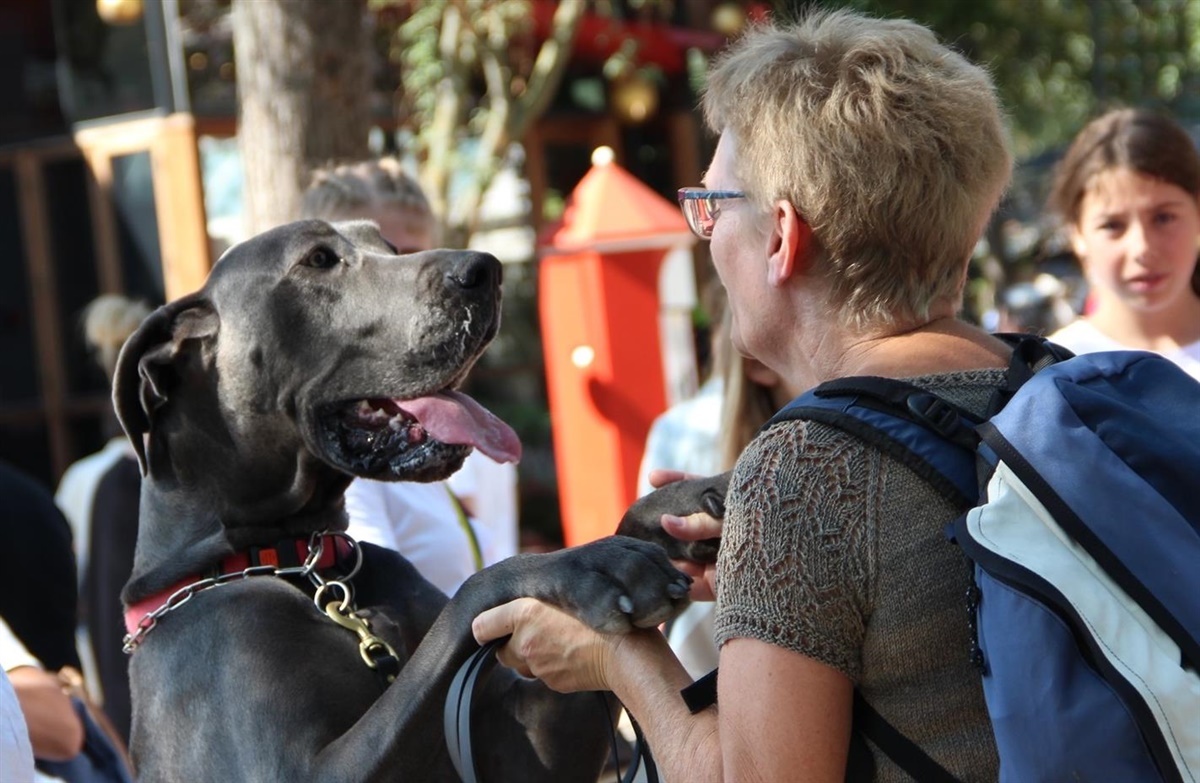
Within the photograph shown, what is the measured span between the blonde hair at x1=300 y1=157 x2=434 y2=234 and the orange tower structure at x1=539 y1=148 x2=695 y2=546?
2.43m

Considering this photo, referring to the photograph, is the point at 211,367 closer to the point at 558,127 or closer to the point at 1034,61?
the point at 558,127

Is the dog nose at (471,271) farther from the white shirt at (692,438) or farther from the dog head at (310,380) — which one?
the white shirt at (692,438)

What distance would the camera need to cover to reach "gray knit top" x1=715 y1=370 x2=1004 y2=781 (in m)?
1.77

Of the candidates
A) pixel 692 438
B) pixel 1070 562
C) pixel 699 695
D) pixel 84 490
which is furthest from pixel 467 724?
pixel 84 490

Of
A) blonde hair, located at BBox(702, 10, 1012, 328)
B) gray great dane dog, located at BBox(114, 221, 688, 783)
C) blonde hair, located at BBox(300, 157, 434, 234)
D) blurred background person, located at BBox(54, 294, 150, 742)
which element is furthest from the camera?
blurred background person, located at BBox(54, 294, 150, 742)

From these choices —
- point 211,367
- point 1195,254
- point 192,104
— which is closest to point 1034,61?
point 192,104

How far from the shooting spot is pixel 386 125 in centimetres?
1147

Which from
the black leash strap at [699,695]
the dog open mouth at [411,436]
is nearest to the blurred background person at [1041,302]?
the dog open mouth at [411,436]

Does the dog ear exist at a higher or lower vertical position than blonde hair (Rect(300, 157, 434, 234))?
lower

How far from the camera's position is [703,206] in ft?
7.00

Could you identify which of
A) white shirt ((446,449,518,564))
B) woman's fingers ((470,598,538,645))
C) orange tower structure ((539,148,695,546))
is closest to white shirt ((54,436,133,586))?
orange tower structure ((539,148,695,546))

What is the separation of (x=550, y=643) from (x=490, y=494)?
87.4 inches

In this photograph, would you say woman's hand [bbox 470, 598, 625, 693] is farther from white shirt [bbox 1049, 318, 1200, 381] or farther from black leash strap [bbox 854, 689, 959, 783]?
white shirt [bbox 1049, 318, 1200, 381]

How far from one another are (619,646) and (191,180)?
8.68 metres
